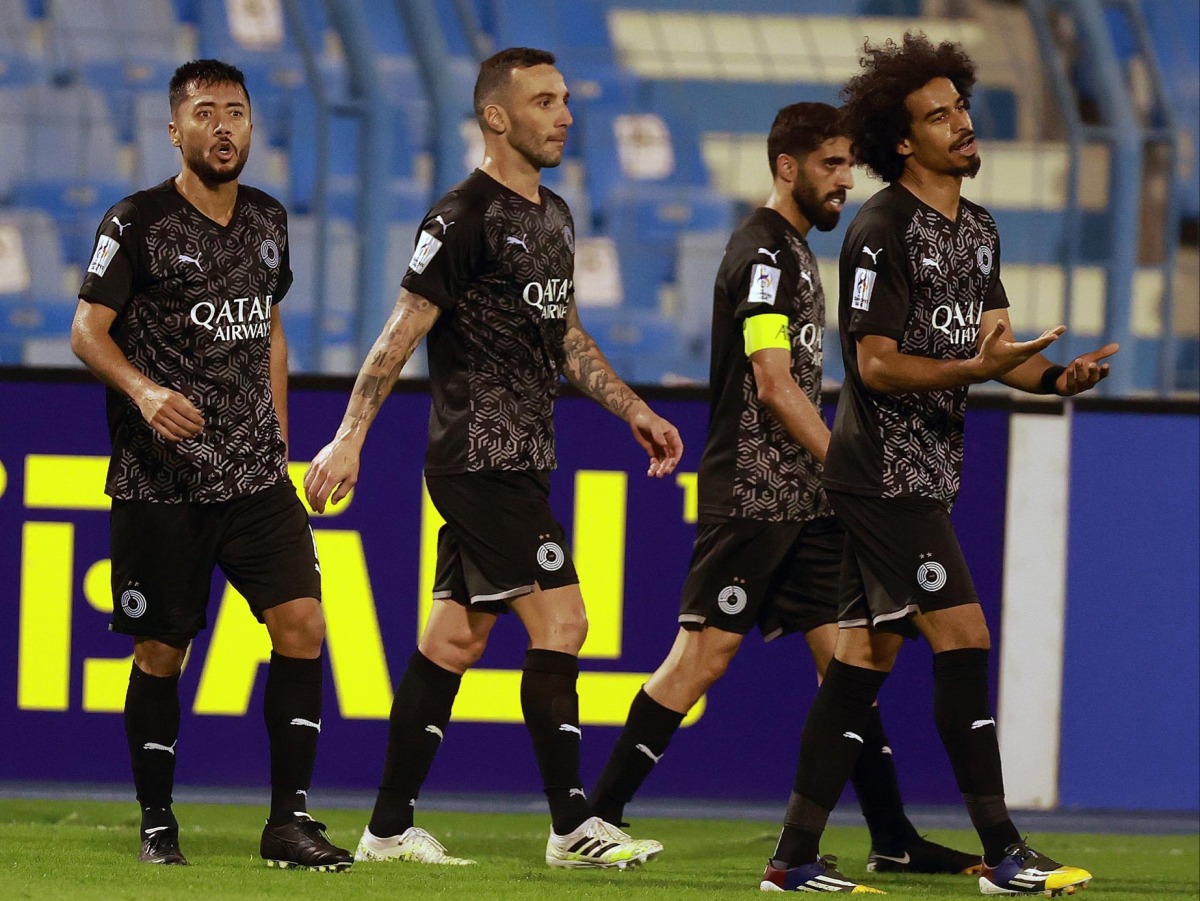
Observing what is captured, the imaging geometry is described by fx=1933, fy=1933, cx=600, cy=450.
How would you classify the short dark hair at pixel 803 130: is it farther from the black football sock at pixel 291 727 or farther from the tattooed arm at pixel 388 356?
the black football sock at pixel 291 727

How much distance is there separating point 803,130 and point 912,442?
1043 millimetres

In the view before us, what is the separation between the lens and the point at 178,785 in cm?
537

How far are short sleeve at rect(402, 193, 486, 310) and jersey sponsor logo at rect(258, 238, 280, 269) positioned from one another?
10.8 inches

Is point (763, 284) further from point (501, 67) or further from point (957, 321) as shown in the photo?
point (501, 67)

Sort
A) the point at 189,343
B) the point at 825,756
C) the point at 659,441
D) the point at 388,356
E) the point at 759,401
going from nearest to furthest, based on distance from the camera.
Result: the point at 825,756 → the point at 189,343 → the point at 388,356 → the point at 659,441 → the point at 759,401

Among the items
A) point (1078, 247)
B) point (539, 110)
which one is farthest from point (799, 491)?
point (1078, 247)

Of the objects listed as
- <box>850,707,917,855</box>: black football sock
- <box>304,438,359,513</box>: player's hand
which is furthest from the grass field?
<box>304,438,359,513</box>: player's hand

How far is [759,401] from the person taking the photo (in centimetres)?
435

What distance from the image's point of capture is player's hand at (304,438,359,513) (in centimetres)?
376

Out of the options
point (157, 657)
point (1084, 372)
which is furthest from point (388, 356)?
point (1084, 372)

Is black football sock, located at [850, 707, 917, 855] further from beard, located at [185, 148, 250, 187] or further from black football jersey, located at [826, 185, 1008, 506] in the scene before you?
beard, located at [185, 148, 250, 187]

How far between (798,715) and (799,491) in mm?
1237

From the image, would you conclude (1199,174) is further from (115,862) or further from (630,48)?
(115,862)

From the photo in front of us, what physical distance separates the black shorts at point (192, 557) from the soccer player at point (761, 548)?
35.6 inches
